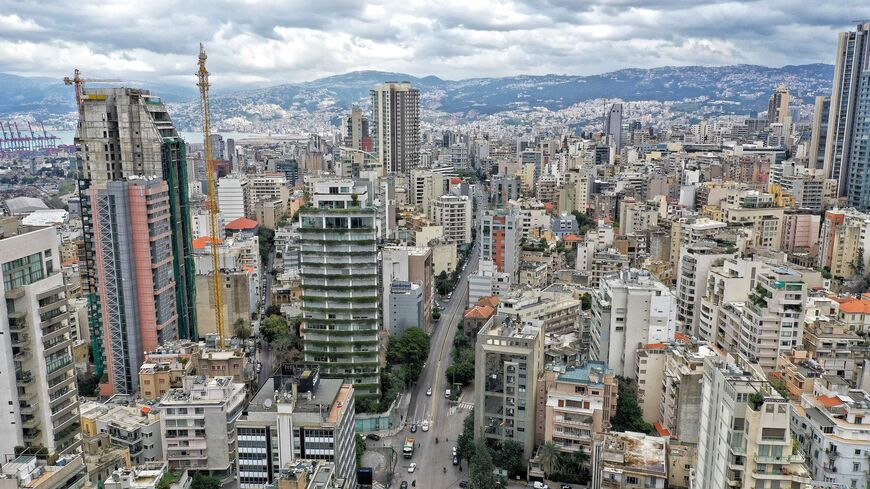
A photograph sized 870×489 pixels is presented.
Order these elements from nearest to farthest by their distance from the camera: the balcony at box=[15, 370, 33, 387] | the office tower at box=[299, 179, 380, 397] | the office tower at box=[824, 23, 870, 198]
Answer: the balcony at box=[15, 370, 33, 387] < the office tower at box=[299, 179, 380, 397] < the office tower at box=[824, 23, 870, 198]

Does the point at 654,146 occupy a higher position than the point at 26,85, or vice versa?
the point at 26,85

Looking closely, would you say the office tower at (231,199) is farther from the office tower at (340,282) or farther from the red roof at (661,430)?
the red roof at (661,430)

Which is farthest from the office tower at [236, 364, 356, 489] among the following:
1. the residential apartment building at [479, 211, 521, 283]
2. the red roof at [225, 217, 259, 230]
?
the red roof at [225, 217, 259, 230]

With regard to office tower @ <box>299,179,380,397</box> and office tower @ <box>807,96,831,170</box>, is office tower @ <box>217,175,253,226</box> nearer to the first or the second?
office tower @ <box>299,179,380,397</box>

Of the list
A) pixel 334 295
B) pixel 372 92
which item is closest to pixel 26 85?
pixel 372 92

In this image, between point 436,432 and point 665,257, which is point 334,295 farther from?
point 665,257

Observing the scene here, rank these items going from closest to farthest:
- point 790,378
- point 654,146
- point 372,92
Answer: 1. point 790,378
2. point 372,92
3. point 654,146
